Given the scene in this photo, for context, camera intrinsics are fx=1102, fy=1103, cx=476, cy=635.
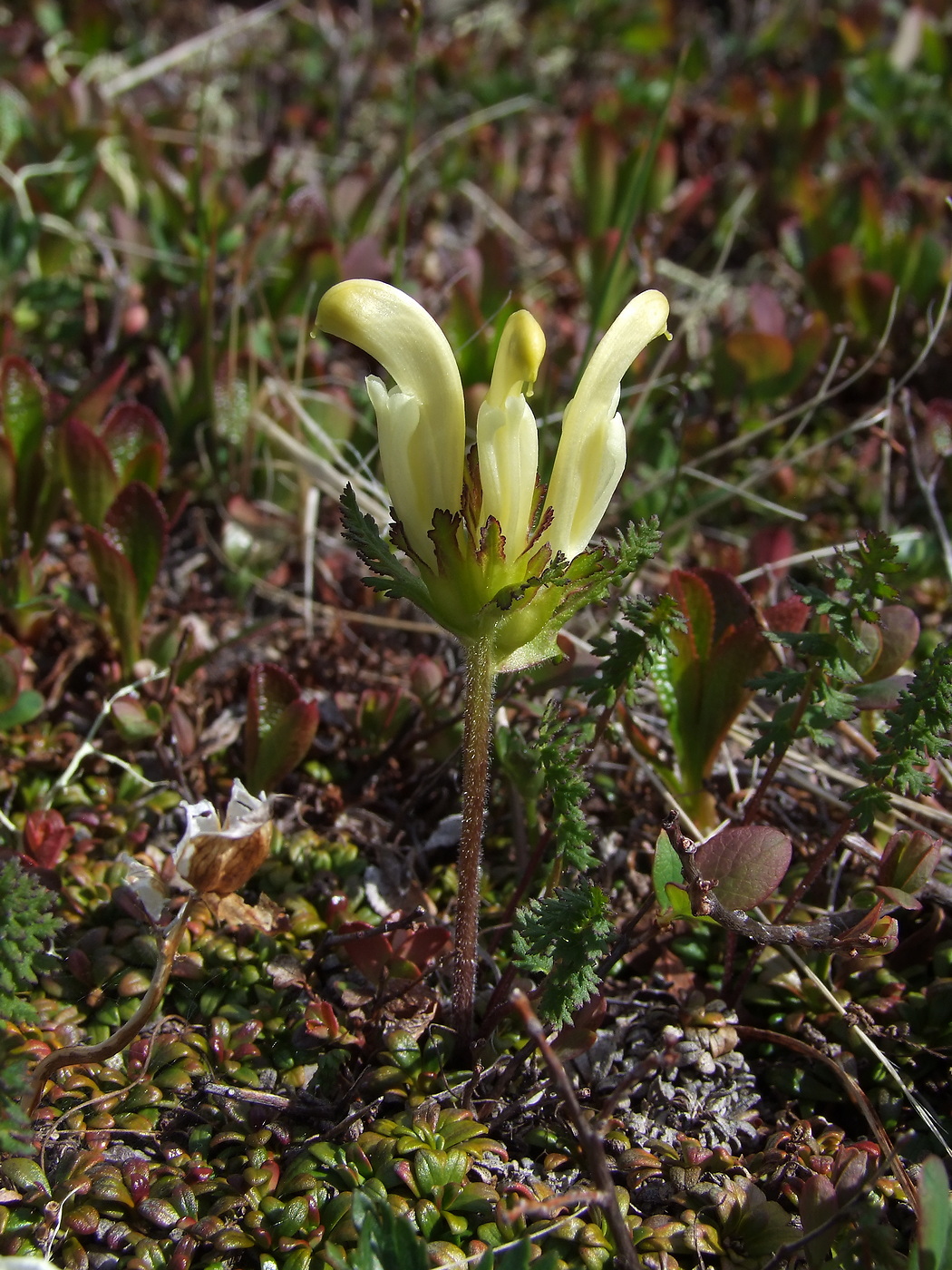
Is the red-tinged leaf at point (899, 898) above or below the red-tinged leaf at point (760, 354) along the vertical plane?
below

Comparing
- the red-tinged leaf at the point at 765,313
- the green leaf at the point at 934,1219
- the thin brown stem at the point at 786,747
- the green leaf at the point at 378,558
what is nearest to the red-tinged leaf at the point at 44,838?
the green leaf at the point at 378,558

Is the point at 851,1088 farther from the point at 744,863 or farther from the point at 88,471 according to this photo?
the point at 88,471

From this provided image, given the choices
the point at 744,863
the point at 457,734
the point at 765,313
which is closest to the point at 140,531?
the point at 457,734

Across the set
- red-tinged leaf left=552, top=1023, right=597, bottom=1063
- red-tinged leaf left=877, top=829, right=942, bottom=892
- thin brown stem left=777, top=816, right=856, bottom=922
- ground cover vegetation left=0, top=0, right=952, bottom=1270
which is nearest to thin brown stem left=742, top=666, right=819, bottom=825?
ground cover vegetation left=0, top=0, right=952, bottom=1270

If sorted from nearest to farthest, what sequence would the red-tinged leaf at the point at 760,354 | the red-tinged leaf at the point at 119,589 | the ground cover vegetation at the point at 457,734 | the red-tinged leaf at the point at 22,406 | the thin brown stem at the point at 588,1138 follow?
the thin brown stem at the point at 588,1138
the ground cover vegetation at the point at 457,734
the red-tinged leaf at the point at 119,589
the red-tinged leaf at the point at 22,406
the red-tinged leaf at the point at 760,354

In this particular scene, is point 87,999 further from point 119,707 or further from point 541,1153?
point 541,1153

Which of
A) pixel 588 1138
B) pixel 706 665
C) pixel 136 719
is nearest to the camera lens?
pixel 588 1138

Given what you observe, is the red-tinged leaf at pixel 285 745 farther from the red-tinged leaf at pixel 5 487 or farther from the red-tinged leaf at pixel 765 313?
the red-tinged leaf at pixel 765 313
